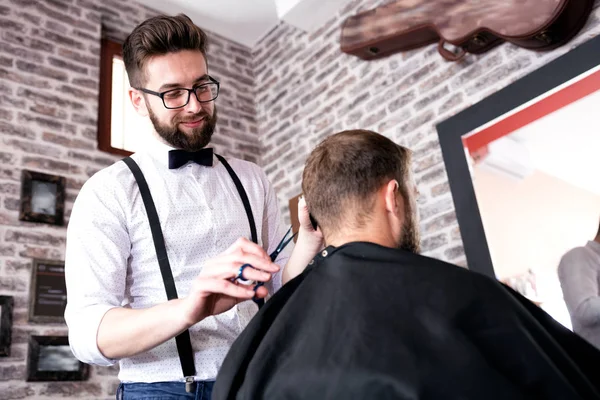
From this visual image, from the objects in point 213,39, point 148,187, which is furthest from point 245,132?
point 148,187

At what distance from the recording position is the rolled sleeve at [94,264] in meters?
1.43

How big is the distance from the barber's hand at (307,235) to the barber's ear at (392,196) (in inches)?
9.1

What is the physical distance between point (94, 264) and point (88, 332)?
0.19m

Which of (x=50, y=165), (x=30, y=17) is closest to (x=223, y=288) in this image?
(x=50, y=165)

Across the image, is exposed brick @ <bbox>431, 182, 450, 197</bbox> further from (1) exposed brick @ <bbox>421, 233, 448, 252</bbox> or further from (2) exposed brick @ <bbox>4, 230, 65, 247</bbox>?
(2) exposed brick @ <bbox>4, 230, 65, 247</bbox>

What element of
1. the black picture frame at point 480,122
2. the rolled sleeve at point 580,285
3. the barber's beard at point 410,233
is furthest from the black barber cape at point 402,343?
the black picture frame at point 480,122

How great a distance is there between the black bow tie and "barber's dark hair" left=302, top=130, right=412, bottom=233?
381mm

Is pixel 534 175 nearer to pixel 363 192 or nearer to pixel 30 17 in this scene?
pixel 363 192

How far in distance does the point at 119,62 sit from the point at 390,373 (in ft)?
12.5

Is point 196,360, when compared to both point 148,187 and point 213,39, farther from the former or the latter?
point 213,39

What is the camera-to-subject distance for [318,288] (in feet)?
4.34

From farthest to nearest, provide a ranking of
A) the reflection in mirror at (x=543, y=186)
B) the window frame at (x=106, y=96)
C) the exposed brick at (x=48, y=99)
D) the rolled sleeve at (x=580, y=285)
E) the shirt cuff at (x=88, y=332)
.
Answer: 1. the window frame at (x=106, y=96)
2. the exposed brick at (x=48, y=99)
3. the reflection in mirror at (x=543, y=186)
4. the rolled sleeve at (x=580, y=285)
5. the shirt cuff at (x=88, y=332)

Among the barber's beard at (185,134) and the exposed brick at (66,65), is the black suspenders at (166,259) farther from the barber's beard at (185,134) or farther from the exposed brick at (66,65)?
the exposed brick at (66,65)

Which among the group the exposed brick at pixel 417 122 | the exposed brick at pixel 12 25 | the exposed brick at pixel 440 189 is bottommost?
the exposed brick at pixel 440 189
